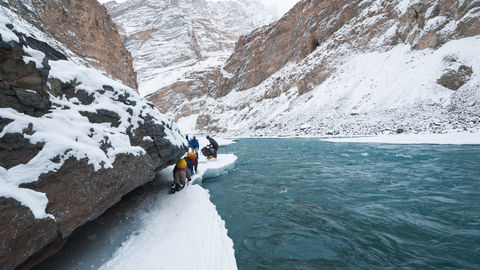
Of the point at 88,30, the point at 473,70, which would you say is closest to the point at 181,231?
the point at 88,30

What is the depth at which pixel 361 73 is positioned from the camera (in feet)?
107

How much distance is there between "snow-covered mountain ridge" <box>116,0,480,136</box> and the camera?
2070 cm

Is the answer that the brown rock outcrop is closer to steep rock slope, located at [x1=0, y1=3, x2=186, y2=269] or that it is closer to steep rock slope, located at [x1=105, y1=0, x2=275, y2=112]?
steep rock slope, located at [x1=105, y1=0, x2=275, y2=112]

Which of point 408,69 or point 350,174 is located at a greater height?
point 408,69

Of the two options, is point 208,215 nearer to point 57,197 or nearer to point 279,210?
point 279,210

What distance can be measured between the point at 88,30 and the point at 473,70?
133ft

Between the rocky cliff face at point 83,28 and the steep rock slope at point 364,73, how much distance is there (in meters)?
26.5

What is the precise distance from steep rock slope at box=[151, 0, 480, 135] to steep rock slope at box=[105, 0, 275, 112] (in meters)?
32.2

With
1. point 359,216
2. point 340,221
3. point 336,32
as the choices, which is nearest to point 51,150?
point 340,221

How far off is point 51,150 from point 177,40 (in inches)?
5530

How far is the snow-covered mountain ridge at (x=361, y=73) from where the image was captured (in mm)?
20703

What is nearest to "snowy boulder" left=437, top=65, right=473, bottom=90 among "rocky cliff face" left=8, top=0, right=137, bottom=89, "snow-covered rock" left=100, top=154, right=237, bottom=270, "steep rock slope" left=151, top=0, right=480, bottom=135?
"steep rock slope" left=151, top=0, right=480, bottom=135

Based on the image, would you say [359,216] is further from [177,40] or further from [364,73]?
[177,40]

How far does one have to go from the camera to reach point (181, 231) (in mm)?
4137
